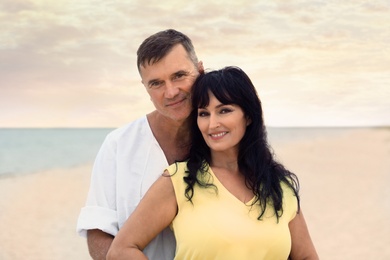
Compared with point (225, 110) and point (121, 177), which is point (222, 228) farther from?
point (121, 177)

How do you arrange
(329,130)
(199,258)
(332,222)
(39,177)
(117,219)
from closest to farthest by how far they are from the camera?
(199,258), (117,219), (332,222), (39,177), (329,130)

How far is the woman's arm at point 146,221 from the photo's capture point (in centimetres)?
264

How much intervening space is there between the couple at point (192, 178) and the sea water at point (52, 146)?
932 cm

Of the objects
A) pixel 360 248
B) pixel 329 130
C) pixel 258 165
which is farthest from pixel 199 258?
pixel 329 130

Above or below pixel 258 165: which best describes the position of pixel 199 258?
below

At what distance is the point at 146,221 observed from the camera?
2.64 meters

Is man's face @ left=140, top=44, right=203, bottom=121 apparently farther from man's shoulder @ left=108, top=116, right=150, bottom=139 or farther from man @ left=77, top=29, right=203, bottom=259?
man's shoulder @ left=108, top=116, right=150, bottom=139

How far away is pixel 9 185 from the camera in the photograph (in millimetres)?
11750

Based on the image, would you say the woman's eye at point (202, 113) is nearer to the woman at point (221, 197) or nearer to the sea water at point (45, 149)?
the woman at point (221, 197)

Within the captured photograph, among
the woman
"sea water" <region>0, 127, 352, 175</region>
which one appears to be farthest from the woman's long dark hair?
"sea water" <region>0, 127, 352, 175</region>

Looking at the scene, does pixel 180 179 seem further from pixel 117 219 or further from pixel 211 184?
pixel 117 219

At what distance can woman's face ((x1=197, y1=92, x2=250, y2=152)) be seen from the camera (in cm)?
265

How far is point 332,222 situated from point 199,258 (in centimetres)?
708

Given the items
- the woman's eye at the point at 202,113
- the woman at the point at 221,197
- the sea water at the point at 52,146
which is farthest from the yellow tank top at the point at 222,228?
the sea water at the point at 52,146
